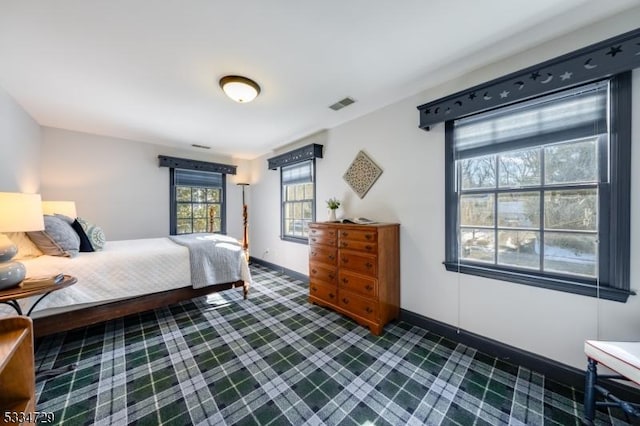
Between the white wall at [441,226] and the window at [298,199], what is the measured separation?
28 centimetres

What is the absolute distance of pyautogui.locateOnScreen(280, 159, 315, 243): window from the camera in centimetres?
405

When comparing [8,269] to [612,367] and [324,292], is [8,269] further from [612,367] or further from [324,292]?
[612,367]

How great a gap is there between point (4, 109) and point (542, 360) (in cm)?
545

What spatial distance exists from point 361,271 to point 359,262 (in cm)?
10

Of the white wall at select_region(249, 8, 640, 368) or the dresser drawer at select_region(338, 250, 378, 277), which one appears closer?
the white wall at select_region(249, 8, 640, 368)

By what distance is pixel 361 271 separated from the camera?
8.42ft

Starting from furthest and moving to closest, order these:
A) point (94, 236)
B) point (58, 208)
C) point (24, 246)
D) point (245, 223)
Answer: point (245, 223)
point (58, 208)
point (94, 236)
point (24, 246)

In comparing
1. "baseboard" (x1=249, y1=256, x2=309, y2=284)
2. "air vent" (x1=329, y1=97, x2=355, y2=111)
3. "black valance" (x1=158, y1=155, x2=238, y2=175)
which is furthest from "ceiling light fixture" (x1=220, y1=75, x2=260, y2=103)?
"baseboard" (x1=249, y1=256, x2=309, y2=284)

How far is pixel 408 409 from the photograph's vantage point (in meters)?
1.54

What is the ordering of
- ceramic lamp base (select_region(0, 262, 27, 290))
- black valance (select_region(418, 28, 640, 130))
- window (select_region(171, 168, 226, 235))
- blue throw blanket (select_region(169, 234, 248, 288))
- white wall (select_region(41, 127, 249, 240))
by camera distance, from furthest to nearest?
window (select_region(171, 168, 226, 235)) → white wall (select_region(41, 127, 249, 240)) → blue throw blanket (select_region(169, 234, 248, 288)) → ceramic lamp base (select_region(0, 262, 27, 290)) → black valance (select_region(418, 28, 640, 130))

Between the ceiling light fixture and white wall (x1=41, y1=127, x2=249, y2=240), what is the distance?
297cm

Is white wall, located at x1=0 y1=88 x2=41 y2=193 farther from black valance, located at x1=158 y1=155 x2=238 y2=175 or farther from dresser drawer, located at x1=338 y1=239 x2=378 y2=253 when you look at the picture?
dresser drawer, located at x1=338 y1=239 x2=378 y2=253

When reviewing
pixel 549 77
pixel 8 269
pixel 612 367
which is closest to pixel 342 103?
pixel 549 77

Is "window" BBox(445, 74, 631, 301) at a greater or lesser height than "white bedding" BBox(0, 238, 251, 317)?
greater
